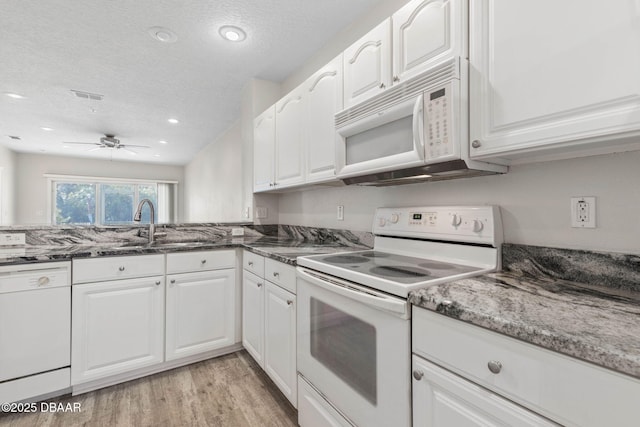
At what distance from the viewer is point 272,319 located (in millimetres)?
1810

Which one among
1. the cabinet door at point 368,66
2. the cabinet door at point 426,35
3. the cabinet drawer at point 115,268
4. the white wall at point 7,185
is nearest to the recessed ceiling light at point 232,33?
the cabinet door at point 368,66

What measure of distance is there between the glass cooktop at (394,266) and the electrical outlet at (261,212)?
1.52m

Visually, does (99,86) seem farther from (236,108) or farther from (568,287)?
(568,287)

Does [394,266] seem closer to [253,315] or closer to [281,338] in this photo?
[281,338]

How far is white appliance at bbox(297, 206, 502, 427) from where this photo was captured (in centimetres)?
98

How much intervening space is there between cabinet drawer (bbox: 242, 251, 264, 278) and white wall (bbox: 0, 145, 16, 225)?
601 cm

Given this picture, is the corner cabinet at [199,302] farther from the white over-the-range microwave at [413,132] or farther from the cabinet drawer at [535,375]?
the cabinet drawer at [535,375]

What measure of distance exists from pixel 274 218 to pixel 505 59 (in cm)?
246

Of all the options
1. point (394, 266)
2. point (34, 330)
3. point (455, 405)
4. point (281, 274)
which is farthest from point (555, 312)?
point (34, 330)

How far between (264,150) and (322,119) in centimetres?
90

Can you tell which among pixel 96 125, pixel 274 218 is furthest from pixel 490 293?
pixel 96 125

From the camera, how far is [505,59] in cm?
99

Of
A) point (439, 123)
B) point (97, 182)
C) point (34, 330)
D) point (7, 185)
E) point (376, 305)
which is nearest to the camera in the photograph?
point (376, 305)

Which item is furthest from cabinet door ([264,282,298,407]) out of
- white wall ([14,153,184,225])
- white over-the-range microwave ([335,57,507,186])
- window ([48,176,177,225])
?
white wall ([14,153,184,225])
